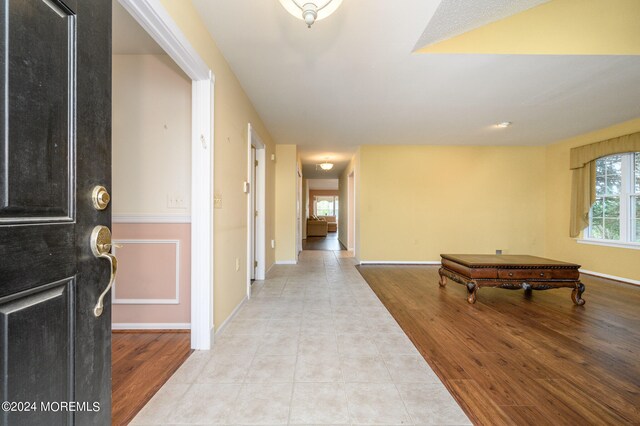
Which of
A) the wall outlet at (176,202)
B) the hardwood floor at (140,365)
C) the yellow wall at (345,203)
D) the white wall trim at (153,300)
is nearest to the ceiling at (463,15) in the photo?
the wall outlet at (176,202)

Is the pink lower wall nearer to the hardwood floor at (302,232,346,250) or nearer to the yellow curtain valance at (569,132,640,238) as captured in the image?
the hardwood floor at (302,232,346,250)

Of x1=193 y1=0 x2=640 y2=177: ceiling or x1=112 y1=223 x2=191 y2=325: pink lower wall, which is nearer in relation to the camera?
x1=193 y1=0 x2=640 y2=177: ceiling

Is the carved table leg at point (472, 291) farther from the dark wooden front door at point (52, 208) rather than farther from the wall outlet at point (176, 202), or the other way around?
the dark wooden front door at point (52, 208)

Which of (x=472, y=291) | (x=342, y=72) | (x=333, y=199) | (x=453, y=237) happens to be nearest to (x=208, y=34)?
(x=342, y=72)

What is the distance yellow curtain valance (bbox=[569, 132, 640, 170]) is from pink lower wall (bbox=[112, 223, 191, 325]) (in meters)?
6.14

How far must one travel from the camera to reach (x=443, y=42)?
243 centimetres

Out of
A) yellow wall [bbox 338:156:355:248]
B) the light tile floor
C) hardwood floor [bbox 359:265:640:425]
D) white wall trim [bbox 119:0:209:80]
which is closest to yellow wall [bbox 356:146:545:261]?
yellow wall [bbox 338:156:355:248]

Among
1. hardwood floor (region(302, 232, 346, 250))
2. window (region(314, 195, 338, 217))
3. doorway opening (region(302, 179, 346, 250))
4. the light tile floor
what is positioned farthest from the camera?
window (region(314, 195, 338, 217))

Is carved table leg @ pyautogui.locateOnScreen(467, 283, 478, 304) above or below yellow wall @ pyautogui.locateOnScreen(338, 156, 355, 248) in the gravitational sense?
below

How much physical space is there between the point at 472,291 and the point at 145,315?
3.38 meters

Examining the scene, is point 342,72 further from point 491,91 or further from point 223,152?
point 491,91

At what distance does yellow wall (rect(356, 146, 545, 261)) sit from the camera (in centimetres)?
573

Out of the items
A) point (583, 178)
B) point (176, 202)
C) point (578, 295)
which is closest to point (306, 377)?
point (176, 202)

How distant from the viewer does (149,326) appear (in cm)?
241
